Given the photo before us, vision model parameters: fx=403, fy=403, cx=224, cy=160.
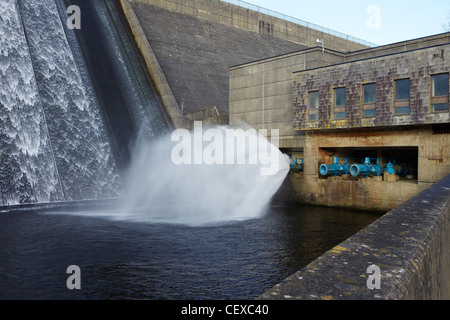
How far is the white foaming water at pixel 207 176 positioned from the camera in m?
24.2

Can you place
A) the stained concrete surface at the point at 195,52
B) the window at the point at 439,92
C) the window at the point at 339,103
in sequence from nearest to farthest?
the window at the point at 439,92
the window at the point at 339,103
the stained concrete surface at the point at 195,52

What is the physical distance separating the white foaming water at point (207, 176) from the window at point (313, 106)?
11.9 ft

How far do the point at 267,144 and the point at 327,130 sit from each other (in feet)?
15.6

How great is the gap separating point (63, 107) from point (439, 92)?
69.3ft

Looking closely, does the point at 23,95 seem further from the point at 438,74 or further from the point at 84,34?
the point at 438,74

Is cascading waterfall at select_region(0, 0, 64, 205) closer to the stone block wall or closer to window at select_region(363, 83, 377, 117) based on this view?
the stone block wall

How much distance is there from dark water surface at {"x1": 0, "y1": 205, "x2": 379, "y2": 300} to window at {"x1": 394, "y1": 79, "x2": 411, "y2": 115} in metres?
6.27

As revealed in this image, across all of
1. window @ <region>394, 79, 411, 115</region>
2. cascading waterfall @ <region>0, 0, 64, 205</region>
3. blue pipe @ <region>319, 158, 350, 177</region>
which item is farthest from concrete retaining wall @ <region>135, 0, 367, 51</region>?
window @ <region>394, 79, 411, 115</region>

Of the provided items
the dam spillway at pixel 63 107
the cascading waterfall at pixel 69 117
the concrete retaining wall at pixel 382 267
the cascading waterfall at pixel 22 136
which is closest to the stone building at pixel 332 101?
the dam spillway at pixel 63 107

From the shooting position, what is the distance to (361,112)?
72.7ft

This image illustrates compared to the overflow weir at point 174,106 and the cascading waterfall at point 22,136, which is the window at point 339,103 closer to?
the overflow weir at point 174,106

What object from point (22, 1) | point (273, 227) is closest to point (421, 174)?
point (273, 227)

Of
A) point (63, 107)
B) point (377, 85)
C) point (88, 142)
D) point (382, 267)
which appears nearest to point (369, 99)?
point (377, 85)

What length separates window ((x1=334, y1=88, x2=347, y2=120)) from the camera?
75.9 ft
